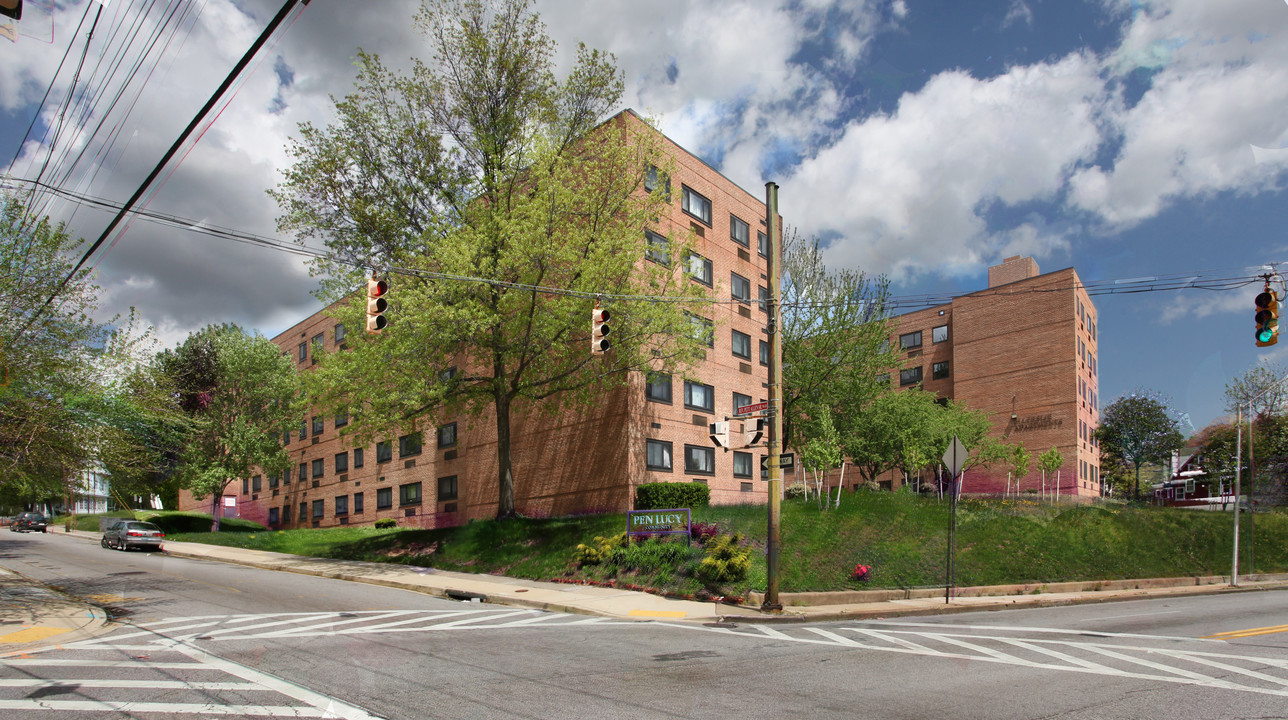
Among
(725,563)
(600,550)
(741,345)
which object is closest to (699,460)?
(741,345)

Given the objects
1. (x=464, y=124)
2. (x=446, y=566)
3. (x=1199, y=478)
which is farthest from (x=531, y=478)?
(x=1199, y=478)

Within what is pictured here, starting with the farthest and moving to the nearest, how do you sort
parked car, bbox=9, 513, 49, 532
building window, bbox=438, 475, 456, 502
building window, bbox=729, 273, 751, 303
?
parked car, bbox=9, 513, 49, 532
building window, bbox=438, 475, 456, 502
building window, bbox=729, 273, 751, 303

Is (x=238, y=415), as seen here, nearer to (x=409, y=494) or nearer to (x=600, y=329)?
(x=409, y=494)

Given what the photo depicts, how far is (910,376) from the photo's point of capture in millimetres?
64062

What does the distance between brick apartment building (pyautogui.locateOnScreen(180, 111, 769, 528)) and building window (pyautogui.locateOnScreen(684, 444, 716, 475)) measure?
1.7 inches

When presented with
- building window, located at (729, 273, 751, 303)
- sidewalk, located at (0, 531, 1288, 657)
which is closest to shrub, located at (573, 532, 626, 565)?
sidewalk, located at (0, 531, 1288, 657)

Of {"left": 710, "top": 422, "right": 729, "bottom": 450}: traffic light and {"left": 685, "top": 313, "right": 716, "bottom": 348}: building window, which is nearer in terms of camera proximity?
{"left": 710, "top": 422, "right": 729, "bottom": 450}: traffic light

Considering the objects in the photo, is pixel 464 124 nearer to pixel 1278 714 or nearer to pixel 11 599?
pixel 11 599

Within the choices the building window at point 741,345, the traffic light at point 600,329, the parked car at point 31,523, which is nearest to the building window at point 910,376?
the building window at point 741,345

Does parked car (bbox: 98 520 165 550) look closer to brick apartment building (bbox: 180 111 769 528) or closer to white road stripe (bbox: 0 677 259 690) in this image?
brick apartment building (bbox: 180 111 769 528)

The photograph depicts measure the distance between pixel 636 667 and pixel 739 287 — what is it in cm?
2867

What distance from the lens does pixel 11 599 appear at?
15.9 m

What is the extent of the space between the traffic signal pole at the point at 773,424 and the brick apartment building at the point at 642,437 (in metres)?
8.17

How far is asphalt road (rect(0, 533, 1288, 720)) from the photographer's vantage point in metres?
7.43
